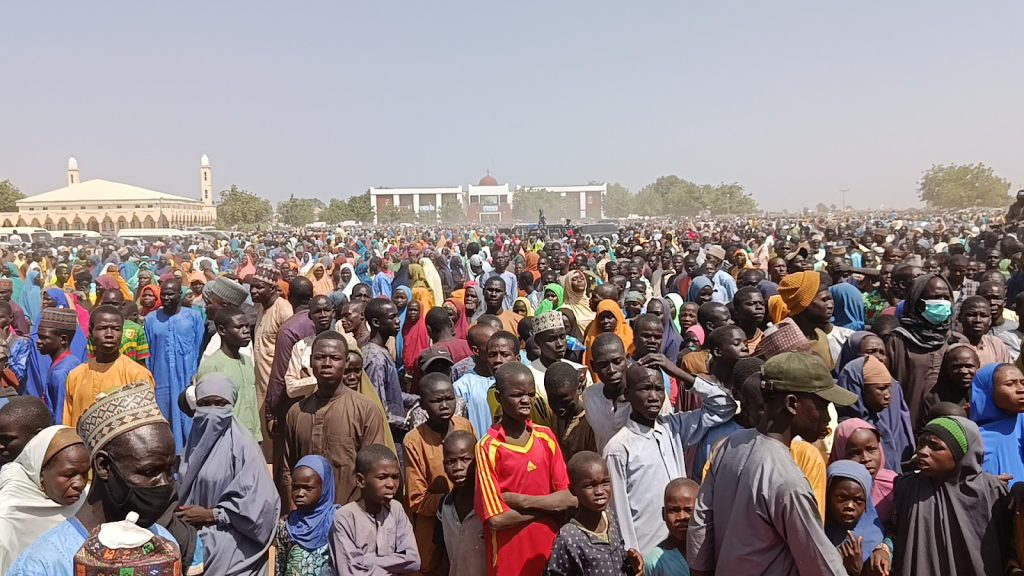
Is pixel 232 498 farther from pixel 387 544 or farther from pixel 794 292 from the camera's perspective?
pixel 794 292

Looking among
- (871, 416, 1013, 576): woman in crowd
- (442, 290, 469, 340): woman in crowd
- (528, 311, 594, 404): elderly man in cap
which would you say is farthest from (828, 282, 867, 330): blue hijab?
(871, 416, 1013, 576): woman in crowd

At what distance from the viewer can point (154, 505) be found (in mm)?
2588

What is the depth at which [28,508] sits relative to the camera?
116 inches

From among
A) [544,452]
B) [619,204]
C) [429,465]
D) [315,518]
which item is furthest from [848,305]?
[619,204]

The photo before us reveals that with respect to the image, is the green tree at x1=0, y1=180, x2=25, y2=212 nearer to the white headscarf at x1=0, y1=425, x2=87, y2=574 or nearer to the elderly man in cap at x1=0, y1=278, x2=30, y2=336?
the elderly man in cap at x1=0, y1=278, x2=30, y2=336

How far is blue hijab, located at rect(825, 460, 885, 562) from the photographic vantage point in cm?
335

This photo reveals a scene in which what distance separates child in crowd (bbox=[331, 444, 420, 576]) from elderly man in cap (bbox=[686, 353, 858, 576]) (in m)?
1.70

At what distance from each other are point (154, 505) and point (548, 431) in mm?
1852

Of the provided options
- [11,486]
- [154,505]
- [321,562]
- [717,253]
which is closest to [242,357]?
[321,562]

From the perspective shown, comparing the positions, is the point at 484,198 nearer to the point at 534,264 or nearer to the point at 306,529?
the point at 534,264

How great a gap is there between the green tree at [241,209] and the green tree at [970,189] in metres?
66.7

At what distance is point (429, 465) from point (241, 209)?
75396 millimetres

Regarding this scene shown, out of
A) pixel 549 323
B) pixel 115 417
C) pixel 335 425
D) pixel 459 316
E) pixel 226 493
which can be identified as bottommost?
pixel 226 493

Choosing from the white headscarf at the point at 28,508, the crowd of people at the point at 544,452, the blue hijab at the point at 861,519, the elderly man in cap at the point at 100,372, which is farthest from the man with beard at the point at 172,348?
the blue hijab at the point at 861,519
